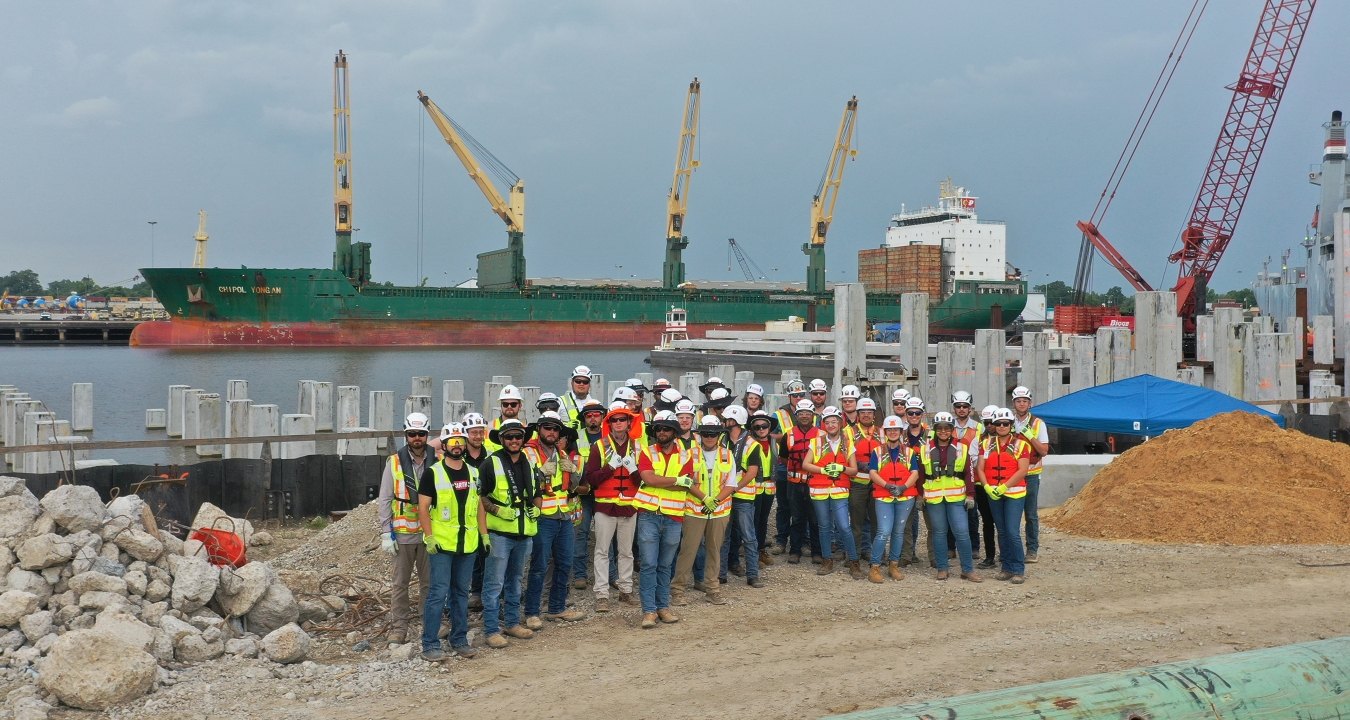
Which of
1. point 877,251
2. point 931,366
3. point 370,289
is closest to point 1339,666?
point 931,366

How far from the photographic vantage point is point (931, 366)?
24.0 m

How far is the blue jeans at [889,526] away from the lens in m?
8.84

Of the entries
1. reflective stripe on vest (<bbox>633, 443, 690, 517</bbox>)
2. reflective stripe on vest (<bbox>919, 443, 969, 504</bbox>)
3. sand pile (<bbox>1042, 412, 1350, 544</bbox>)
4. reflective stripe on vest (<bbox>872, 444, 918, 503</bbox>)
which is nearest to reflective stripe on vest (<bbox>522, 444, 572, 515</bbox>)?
reflective stripe on vest (<bbox>633, 443, 690, 517</bbox>)

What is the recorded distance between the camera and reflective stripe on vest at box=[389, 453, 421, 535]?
275 inches

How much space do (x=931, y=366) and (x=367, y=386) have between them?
23.4m

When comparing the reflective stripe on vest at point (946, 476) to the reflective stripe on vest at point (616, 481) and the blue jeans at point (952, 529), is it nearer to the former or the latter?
the blue jeans at point (952, 529)

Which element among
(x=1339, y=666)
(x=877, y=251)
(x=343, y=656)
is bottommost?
(x=343, y=656)

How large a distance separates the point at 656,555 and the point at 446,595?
1548 millimetres

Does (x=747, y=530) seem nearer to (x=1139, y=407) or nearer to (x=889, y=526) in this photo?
(x=889, y=526)

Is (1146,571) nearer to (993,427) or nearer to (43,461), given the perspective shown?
(993,427)

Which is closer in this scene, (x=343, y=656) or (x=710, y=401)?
(x=343, y=656)

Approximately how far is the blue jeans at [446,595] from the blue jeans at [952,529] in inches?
158

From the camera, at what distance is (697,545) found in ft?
26.7

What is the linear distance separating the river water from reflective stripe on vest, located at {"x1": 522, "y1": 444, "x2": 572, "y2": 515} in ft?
61.3
